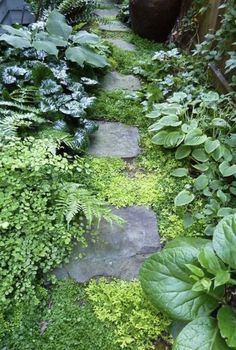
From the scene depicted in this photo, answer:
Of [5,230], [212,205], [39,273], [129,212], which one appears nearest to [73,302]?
[39,273]

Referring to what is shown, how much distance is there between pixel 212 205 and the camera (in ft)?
6.45

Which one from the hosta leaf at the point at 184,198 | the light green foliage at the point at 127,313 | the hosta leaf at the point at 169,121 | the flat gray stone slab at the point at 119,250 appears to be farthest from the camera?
the hosta leaf at the point at 169,121

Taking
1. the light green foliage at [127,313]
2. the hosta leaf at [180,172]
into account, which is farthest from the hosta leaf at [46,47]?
the light green foliage at [127,313]

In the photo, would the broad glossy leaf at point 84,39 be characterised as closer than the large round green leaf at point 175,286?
No

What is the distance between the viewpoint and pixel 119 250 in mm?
1887

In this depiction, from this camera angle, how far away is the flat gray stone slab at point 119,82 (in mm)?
3314

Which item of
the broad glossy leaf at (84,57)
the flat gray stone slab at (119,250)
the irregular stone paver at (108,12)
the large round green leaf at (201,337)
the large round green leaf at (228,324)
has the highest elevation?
the broad glossy leaf at (84,57)

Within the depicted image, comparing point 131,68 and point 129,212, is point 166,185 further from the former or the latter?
point 131,68

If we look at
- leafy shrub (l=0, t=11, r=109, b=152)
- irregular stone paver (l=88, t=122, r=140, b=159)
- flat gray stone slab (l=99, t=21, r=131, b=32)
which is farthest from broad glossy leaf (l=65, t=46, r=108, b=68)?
flat gray stone slab (l=99, t=21, r=131, b=32)

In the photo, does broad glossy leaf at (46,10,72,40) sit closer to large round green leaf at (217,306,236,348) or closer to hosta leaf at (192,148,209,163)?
hosta leaf at (192,148,209,163)

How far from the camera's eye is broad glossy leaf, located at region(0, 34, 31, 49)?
2834 millimetres

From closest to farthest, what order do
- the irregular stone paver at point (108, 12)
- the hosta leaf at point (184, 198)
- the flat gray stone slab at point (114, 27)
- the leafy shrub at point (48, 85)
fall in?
the hosta leaf at point (184, 198)
the leafy shrub at point (48, 85)
the flat gray stone slab at point (114, 27)
the irregular stone paver at point (108, 12)

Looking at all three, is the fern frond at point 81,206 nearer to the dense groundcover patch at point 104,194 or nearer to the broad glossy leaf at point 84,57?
the dense groundcover patch at point 104,194

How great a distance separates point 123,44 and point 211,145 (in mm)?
2446
